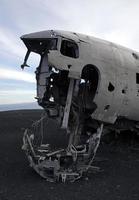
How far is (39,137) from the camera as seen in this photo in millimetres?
Result: 21719

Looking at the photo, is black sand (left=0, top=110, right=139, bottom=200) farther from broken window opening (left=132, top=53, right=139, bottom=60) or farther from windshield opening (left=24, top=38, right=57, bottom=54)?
windshield opening (left=24, top=38, right=57, bottom=54)

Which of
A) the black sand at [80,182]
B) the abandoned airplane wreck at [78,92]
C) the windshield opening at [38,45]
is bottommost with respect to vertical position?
the black sand at [80,182]

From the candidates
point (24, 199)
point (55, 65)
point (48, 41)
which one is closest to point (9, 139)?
point (48, 41)

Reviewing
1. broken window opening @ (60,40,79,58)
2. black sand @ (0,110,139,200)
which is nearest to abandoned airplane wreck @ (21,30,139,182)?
broken window opening @ (60,40,79,58)

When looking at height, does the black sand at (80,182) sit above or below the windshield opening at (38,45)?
below

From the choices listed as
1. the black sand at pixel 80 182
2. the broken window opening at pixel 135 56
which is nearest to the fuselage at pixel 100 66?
the broken window opening at pixel 135 56

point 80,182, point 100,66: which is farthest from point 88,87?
point 80,182

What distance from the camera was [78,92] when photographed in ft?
46.9

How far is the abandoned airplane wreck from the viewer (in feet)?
40.6

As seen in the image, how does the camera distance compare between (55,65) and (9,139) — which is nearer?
(55,65)

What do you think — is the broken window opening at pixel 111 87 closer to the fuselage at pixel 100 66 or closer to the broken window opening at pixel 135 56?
the fuselage at pixel 100 66

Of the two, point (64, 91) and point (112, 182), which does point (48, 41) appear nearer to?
point (64, 91)

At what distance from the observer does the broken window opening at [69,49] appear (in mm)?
13133

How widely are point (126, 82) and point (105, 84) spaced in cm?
127
